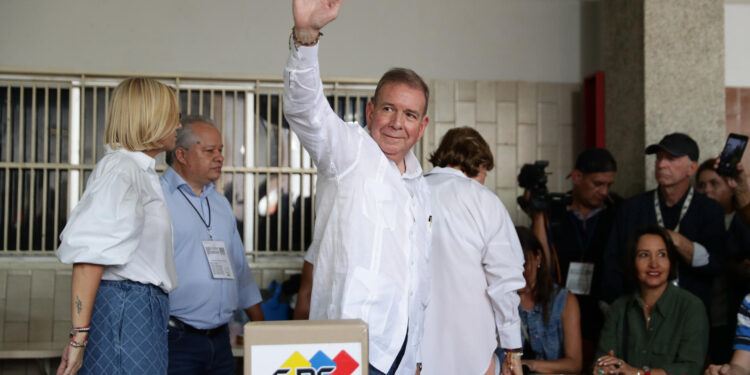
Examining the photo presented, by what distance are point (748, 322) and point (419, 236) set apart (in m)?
1.24

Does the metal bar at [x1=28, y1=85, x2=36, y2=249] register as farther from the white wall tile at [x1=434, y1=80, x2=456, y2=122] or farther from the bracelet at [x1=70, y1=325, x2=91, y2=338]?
the bracelet at [x1=70, y1=325, x2=91, y2=338]

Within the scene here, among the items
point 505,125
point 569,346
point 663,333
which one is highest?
point 505,125

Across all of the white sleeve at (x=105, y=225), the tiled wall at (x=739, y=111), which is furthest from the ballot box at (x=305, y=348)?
the tiled wall at (x=739, y=111)

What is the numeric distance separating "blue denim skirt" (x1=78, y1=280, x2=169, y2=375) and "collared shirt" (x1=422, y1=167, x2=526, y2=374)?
94 cm

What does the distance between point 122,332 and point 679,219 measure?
2651mm

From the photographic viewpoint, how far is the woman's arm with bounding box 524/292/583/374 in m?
3.20

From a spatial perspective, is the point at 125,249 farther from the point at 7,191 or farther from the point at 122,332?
the point at 7,191

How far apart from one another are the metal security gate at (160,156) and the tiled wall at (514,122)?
0.55m

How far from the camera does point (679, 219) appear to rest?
3.47 m

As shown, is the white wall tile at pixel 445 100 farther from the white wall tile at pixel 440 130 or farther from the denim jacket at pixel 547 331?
the denim jacket at pixel 547 331

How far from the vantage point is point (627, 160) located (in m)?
4.41

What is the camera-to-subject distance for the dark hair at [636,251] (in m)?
3.16

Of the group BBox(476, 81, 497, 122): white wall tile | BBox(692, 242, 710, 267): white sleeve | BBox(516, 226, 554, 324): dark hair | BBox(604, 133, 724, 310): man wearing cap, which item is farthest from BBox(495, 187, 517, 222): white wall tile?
BBox(692, 242, 710, 267): white sleeve

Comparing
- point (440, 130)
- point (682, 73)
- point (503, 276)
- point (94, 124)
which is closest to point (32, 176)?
point (94, 124)
